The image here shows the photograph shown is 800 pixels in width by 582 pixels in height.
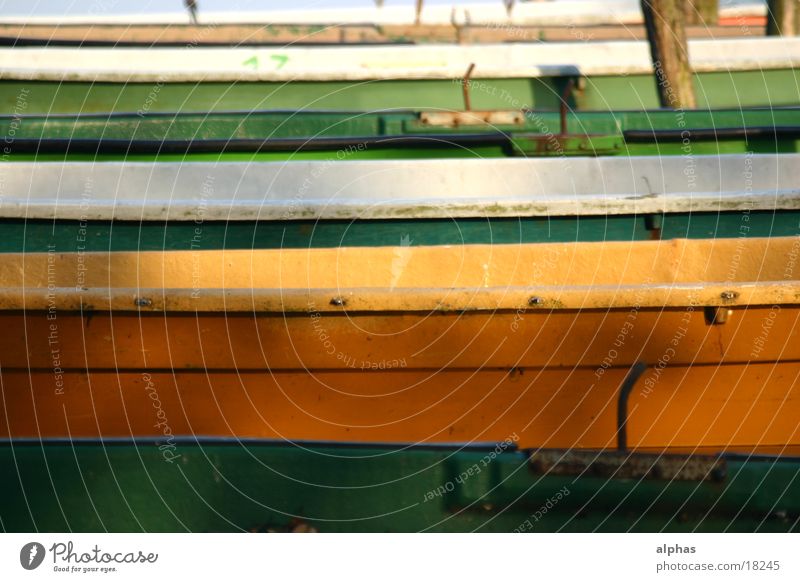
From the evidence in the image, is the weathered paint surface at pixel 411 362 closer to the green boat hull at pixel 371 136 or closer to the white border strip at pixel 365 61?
the green boat hull at pixel 371 136

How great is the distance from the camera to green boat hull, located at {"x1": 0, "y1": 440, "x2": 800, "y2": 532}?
120 inches

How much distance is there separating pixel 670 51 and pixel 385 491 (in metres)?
3.87

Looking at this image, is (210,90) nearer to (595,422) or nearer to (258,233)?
(258,233)

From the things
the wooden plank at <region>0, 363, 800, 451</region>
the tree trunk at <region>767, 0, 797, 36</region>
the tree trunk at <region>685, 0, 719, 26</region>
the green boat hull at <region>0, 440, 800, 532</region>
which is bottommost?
the green boat hull at <region>0, 440, 800, 532</region>

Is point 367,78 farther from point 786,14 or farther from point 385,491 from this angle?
point 786,14

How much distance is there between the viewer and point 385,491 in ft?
10.1

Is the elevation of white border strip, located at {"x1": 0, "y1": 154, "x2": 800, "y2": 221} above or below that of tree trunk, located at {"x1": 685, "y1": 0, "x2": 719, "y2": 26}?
below

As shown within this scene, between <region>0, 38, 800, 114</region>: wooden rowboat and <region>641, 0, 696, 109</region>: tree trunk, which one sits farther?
<region>0, 38, 800, 114</region>: wooden rowboat

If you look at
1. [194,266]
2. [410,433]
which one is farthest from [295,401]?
[194,266]

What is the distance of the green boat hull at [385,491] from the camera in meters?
3.04

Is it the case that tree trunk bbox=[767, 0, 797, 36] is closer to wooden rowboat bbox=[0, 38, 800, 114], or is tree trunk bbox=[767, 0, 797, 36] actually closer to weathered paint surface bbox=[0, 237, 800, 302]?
wooden rowboat bbox=[0, 38, 800, 114]

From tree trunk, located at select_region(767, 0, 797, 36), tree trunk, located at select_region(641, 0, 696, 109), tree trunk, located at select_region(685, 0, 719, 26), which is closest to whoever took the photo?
tree trunk, located at select_region(641, 0, 696, 109)

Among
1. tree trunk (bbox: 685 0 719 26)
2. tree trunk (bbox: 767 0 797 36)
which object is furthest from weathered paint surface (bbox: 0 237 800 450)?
tree trunk (bbox: 685 0 719 26)

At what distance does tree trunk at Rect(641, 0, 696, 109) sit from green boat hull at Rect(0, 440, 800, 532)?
3.40m
